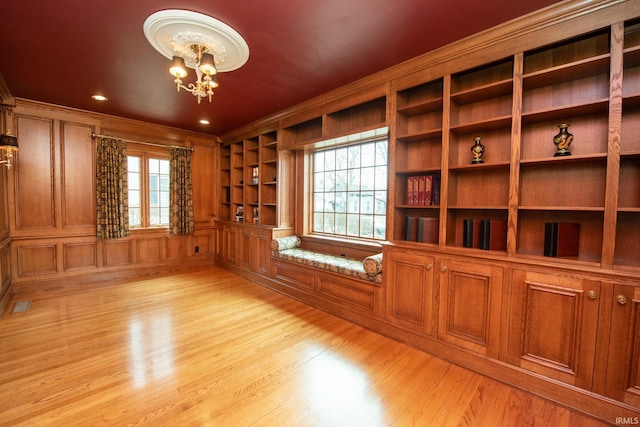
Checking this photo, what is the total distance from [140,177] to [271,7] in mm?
4172

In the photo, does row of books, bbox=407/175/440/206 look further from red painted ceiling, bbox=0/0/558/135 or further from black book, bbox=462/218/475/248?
red painted ceiling, bbox=0/0/558/135

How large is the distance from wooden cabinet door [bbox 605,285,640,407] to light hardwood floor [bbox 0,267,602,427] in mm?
268

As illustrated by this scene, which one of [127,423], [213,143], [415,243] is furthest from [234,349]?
[213,143]

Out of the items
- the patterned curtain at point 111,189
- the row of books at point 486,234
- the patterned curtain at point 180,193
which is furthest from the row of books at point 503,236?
the patterned curtain at point 111,189

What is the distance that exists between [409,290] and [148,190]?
4727 millimetres

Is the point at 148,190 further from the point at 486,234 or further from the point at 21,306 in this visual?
the point at 486,234

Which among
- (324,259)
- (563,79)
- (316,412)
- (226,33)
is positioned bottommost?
(316,412)

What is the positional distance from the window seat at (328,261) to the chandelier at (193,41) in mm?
2234

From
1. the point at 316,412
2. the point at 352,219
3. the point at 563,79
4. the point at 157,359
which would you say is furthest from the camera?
the point at 352,219

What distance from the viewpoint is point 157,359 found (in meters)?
2.30

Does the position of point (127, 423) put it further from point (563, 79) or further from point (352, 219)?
point (563, 79)

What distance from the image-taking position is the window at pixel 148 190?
4754 millimetres

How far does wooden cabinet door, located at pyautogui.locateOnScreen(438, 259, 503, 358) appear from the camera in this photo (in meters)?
2.12

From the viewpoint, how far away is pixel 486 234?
2232 millimetres
